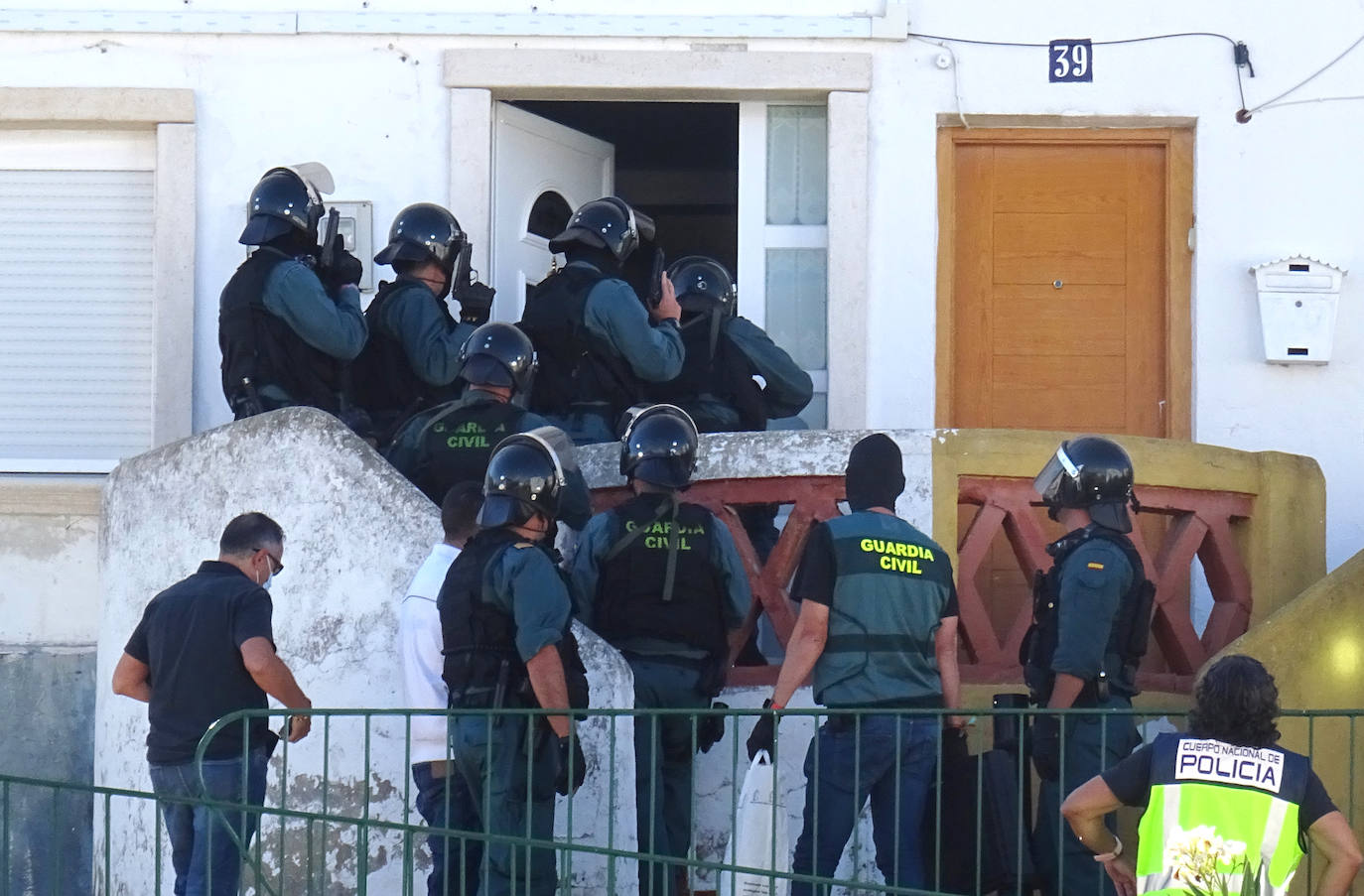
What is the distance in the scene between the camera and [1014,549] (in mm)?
8312

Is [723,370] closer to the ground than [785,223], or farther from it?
closer to the ground

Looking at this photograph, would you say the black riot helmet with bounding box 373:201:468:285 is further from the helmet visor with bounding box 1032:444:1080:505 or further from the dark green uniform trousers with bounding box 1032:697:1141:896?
the dark green uniform trousers with bounding box 1032:697:1141:896

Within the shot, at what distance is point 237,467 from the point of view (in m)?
8.30

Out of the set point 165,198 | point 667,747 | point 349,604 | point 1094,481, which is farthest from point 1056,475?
point 165,198

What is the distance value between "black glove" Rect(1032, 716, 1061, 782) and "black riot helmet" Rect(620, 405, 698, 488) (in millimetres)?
1448

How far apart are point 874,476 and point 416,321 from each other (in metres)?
2.32

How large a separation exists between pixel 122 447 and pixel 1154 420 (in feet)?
15.6

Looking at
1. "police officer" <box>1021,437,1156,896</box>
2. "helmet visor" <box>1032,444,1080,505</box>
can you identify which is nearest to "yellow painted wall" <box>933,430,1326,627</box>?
"helmet visor" <box>1032,444,1080,505</box>

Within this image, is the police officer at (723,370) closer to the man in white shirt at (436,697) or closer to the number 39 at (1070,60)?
the man in white shirt at (436,697)

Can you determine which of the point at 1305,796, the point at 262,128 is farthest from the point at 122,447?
the point at 1305,796

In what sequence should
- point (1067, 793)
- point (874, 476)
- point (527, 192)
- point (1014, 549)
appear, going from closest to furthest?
point (1067, 793), point (874, 476), point (1014, 549), point (527, 192)

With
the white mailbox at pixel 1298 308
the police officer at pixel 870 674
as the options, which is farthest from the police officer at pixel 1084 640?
the white mailbox at pixel 1298 308

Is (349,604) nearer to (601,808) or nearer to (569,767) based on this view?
(601,808)

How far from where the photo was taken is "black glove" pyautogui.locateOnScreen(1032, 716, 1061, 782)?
7.00 m
